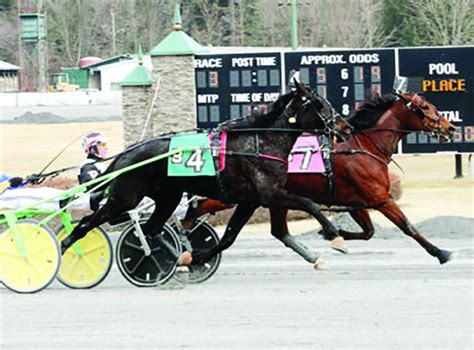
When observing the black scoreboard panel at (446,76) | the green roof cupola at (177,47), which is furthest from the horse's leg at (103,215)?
the green roof cupola at (177,47)

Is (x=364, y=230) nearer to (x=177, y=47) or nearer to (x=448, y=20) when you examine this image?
(x=177, y=47)

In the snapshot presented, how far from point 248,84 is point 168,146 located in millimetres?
7875

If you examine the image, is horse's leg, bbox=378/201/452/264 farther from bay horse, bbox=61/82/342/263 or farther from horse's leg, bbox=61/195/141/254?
horse's leg, bbox=61/195/141/254

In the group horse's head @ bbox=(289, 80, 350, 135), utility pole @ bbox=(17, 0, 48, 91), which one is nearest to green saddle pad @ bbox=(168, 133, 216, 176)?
horse's head @ bbox=(289, 80, 350, 135)

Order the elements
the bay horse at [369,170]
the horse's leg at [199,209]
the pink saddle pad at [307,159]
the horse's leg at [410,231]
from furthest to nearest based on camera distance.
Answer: the horse's leg at [199,209], the pink saddle pad at [307,159], the bay horse at [369,170], the horse's leg at [410,231]

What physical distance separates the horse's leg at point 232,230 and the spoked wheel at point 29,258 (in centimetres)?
129

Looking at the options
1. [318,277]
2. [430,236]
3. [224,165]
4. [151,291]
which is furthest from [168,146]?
[430,236]

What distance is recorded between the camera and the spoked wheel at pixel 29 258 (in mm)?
9914

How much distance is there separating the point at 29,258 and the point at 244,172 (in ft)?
6.43

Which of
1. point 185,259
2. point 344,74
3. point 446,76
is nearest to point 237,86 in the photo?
point 344,74

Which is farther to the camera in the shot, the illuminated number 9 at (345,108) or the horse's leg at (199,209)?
the illuminated number 9 at (345,108)

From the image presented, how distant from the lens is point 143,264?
10.3 metres

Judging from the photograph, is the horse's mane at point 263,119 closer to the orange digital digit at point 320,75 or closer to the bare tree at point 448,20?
the orange digital digit at point 320,75

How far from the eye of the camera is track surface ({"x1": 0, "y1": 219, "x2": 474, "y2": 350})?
Answer: 7.78 m
